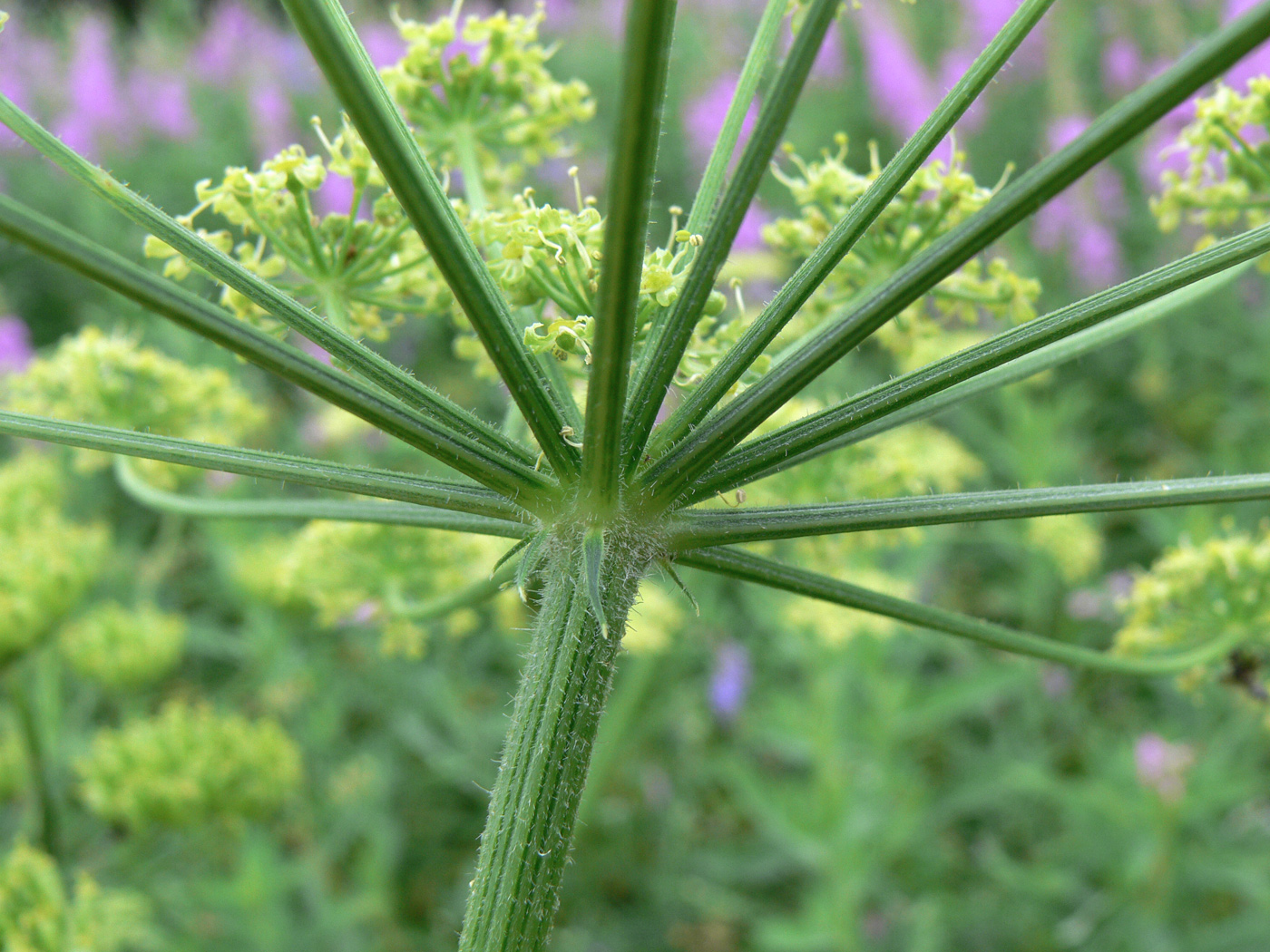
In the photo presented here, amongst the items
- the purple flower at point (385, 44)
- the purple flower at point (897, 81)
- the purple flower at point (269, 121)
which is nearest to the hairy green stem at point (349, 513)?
the purple flower at point (269, 121)

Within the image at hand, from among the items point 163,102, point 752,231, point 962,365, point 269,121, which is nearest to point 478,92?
point 962,365

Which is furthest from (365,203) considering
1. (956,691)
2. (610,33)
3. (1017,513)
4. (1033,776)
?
(610,33)

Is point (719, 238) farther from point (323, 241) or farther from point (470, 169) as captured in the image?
point (470, 169)

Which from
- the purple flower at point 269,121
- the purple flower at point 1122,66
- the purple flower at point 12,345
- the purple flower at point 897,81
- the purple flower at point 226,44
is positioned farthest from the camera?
the purple flower at point 226,44

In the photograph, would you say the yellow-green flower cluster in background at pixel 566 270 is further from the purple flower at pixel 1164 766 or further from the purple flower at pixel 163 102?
the purple flower at pixel 163 102

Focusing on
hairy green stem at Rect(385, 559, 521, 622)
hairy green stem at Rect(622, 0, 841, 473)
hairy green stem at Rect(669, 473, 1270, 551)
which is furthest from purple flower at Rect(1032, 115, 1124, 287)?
hairy green stem at Rect(622, 0, 841, 473)

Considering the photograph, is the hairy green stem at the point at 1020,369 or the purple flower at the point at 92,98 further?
the purple flower at the point at 92,98
